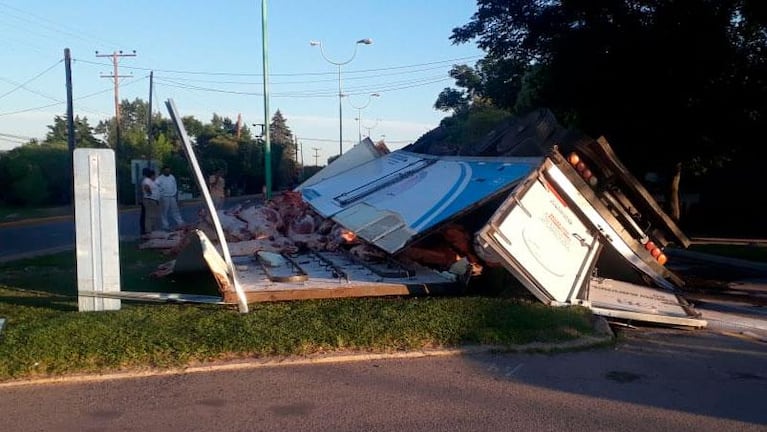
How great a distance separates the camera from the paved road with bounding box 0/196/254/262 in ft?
55.2

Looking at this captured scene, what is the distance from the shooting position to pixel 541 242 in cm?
911

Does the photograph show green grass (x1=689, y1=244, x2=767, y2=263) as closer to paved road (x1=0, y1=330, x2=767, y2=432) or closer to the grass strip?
the grass strip

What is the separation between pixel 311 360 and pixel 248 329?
893 millimetres

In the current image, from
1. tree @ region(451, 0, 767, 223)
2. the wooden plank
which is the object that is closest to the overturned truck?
the wooden plank

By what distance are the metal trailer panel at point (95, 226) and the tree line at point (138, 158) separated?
1318cm

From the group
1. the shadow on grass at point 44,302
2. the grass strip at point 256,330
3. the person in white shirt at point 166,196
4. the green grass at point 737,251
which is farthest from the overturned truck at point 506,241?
the green grass at point 737,251

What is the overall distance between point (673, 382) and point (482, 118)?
2894 cm

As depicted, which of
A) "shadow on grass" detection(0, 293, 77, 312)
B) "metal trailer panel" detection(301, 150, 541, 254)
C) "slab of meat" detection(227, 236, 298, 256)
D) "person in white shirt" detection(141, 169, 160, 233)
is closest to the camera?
"shadow on grass" detection(0, 293, 77, 312)

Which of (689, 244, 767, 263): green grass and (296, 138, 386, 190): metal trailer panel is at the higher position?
(296, 138, 386, 190): metal trailer panel

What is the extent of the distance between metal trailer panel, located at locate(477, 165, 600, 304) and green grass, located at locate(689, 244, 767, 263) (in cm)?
883

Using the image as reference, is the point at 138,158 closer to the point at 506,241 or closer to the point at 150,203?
the point at 150,203

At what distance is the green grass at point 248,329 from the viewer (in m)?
6.86

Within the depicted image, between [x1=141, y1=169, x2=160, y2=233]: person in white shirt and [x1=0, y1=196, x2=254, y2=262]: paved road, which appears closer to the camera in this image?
[x1=0, y1=196, x2=254, y2=262]: paved road

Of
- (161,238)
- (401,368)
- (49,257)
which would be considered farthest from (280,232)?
(401,368)
